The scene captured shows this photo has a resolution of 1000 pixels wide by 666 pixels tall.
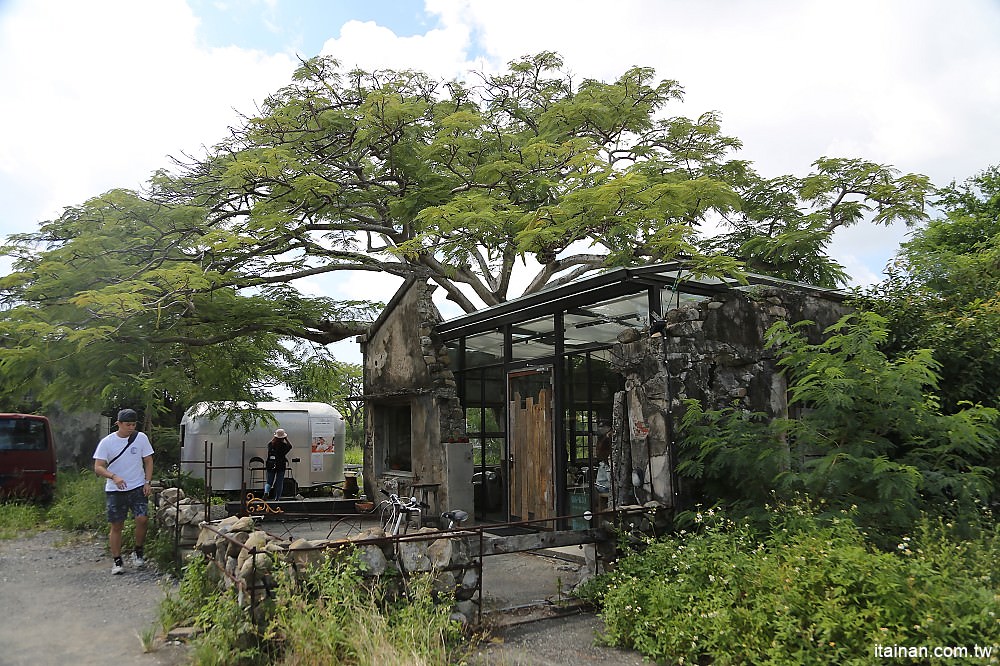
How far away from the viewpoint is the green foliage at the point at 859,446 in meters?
6.35

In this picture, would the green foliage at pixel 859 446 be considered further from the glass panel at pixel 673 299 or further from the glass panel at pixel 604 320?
the glass panel at pixel 604 320

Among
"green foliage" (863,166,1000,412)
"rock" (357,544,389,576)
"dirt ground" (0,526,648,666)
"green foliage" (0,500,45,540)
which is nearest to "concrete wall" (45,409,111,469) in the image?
"green foliage" (0,500,45,540)

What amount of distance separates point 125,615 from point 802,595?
238 inches

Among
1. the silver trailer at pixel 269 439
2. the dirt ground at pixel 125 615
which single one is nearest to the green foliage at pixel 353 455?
the silver trailer at pixel 269 439

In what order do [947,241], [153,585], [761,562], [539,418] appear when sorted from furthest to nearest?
[947,241] → [539,418] → [153,585] → [761,562]

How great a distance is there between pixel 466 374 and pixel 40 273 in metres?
6.58

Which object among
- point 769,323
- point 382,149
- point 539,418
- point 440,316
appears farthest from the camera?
point 382,149

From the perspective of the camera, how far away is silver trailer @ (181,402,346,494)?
1770 cm

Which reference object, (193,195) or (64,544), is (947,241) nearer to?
(193,195)

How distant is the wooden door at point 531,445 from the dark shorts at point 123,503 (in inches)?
195

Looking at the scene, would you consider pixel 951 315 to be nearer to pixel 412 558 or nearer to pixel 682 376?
pixel 682 376

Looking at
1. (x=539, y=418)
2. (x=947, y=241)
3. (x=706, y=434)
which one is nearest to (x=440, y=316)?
(x=539, y=418)

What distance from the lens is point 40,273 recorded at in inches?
419

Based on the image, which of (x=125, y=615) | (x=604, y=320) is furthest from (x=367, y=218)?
(x=125, y=615)
